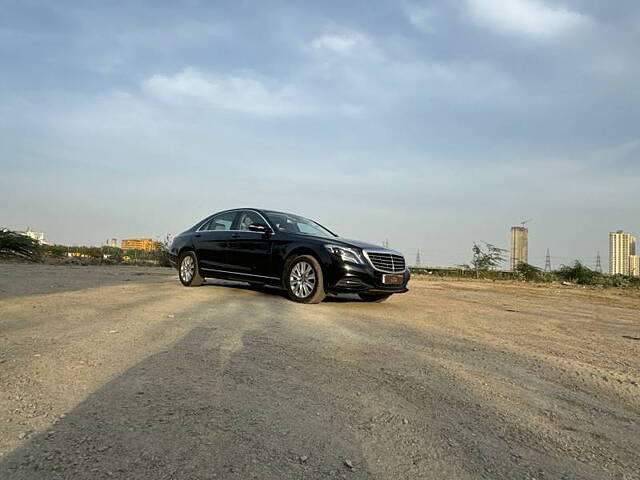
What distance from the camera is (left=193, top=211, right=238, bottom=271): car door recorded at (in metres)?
8.34

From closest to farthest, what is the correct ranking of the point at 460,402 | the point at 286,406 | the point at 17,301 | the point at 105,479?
the point at 105,479 < the point at 286,406 < the point at 460,402 < the point at 17,301

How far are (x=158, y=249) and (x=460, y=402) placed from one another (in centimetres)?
1962

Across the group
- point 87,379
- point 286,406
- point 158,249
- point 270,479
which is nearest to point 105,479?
point 270,479

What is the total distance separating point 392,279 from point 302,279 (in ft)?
4.39

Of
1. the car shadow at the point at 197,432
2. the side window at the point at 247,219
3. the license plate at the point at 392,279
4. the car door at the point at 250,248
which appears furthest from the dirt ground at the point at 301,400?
the side window at the point at 247,219

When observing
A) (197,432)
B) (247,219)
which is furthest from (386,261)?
(197,432)

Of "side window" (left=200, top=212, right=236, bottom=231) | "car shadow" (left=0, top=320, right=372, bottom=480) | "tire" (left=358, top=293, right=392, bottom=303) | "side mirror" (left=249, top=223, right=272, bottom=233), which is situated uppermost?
"side window" (left=200, top=212, right=236, bottom=231)

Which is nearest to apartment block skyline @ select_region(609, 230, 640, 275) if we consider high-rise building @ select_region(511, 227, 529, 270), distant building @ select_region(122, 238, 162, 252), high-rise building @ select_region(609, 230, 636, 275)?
high-rise building @ select_region(609, 230, 636, 275)

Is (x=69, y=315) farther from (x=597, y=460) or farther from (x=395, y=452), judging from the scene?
(x=597, y=460)

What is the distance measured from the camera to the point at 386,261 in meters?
7.25

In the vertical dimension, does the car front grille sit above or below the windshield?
below

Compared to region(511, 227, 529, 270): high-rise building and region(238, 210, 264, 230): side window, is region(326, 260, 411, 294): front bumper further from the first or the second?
region(511, 227, 529, 270): high-rise building

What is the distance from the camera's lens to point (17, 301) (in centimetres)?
566

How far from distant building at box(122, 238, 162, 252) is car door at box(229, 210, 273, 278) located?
43.8ft
